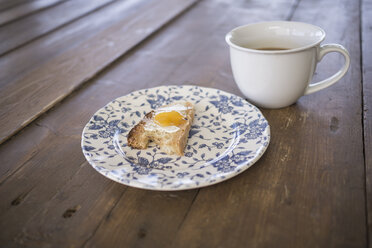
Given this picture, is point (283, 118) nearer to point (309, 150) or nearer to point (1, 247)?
point (309, 150)

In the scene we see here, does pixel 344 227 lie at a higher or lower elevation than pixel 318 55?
lower

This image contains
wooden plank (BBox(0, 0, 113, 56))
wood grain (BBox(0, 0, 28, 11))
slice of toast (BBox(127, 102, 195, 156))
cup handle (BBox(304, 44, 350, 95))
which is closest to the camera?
slice of toast (BBox(127, 102, 195, 156))

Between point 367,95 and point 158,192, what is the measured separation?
66 cm

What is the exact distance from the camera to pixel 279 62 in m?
0.81

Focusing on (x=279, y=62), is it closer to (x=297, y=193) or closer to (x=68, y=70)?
(x=297, y=193)

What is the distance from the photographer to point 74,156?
0.76m

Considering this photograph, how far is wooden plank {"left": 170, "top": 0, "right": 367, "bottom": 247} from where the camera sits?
55cm

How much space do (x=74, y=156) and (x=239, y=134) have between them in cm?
37

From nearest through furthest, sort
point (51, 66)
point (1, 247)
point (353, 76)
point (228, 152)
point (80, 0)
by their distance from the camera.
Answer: point (1, 247), point (228, 152), point (353, 76), point (51, 66), point (80, 0)

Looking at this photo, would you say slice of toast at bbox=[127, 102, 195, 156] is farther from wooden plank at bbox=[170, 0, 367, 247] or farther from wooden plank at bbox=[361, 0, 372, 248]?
wooden plank at bbox=[361, 0, 372, 248]

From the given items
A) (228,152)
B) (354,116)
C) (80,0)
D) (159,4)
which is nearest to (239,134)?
(228,152)

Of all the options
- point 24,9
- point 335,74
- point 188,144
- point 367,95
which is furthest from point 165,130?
point 24,9

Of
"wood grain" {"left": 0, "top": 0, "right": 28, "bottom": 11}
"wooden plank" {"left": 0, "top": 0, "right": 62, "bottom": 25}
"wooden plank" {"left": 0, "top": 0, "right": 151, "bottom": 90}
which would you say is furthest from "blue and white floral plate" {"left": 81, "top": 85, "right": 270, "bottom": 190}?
"wood grain" {"left": 0, "top": 0, "right": 28, "bottom": 11}

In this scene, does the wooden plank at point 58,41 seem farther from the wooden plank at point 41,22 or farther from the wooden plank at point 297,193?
the wooden plank at point 297,193
